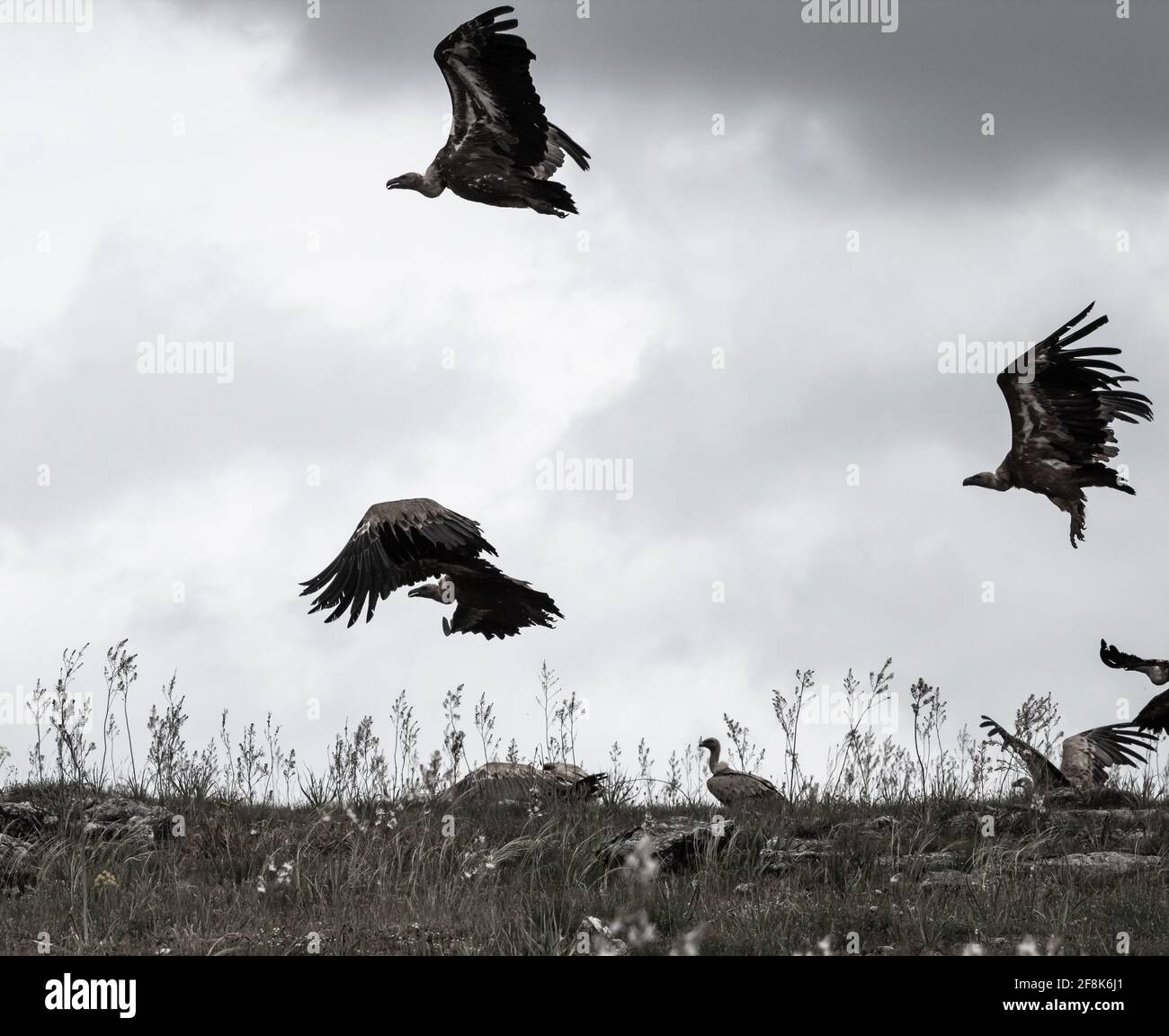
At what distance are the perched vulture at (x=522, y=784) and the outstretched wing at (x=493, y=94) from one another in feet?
17.7

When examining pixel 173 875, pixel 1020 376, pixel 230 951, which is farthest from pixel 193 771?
pixel 1020 376

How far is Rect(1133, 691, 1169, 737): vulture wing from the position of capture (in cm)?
1018

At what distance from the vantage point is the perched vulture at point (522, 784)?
9469 millimetres

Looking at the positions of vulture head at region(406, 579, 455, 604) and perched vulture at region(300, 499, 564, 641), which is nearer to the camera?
perched vulture at region(300, 499, 564, 641)

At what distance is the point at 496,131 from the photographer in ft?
38.7

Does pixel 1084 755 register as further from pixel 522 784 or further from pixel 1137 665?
pixel 522 784

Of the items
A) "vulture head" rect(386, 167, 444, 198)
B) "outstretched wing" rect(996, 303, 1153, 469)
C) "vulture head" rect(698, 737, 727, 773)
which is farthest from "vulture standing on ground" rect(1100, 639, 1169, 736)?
"vulture head" rect(386, 167, 444, 198)

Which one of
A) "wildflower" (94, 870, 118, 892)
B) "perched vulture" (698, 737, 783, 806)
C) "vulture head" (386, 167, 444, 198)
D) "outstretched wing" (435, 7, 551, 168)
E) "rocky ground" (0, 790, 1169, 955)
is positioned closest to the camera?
"rocky ground" (0, 790, 1169, 955)

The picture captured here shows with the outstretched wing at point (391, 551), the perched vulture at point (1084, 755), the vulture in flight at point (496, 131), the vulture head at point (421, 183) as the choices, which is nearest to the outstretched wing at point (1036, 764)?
the perched vulture at point (1084, 755)

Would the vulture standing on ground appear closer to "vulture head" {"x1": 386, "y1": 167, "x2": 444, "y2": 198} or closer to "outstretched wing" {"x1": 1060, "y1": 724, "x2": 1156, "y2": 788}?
"outstretched wing" {"x1": 1060, "y1": 724, "x2": 1156, "y2": 788}

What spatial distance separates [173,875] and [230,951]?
5.85ft

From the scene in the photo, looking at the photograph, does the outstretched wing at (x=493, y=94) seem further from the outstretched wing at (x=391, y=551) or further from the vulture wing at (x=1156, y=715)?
the vulture wing at (x=1156, y=715)

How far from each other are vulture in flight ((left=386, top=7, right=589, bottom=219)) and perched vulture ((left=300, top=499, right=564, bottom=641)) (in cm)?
313
